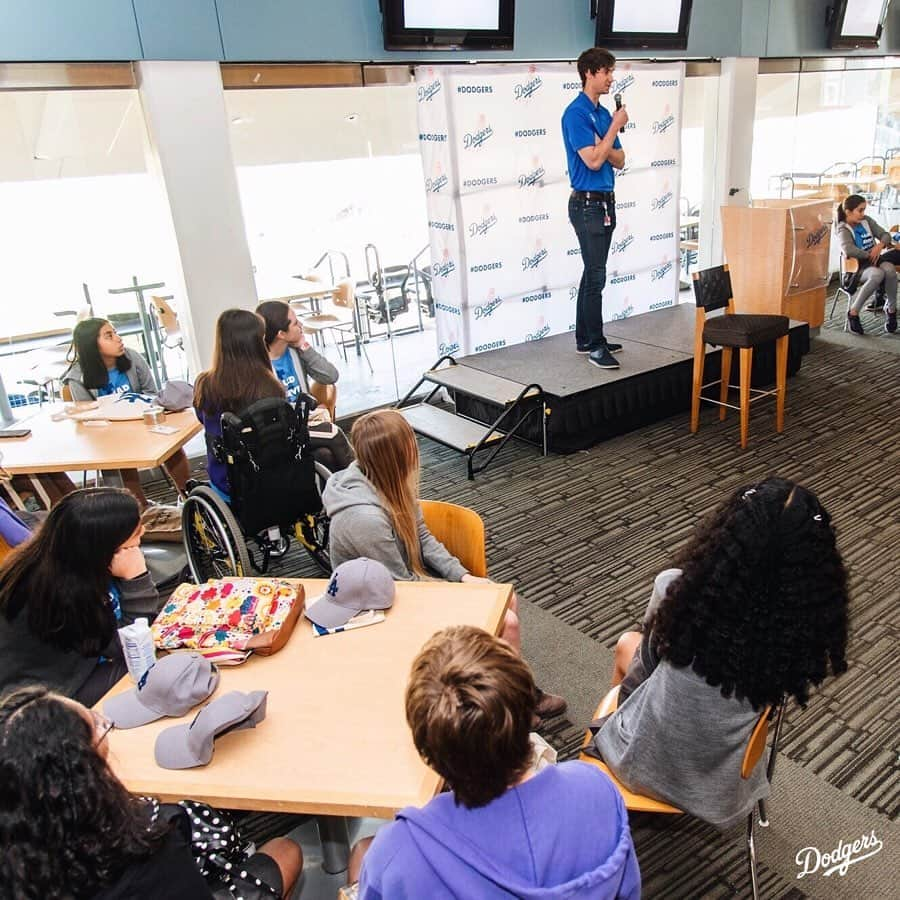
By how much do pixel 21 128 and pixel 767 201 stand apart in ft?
18.6

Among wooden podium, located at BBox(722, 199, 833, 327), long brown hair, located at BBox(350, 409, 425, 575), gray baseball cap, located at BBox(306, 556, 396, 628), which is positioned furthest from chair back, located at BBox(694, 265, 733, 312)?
gray baseball cap, located at BBox(306, 556, 396, 628)

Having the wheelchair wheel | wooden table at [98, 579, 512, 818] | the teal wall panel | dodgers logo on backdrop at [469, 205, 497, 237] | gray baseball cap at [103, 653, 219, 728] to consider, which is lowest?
the wheelchair wheel

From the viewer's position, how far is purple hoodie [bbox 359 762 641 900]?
1.04 meters

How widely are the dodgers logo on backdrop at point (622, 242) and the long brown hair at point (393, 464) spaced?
425cm

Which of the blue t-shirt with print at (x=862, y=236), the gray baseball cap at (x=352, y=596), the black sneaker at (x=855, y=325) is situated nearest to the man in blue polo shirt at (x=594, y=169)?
the black sneaker at (x=855, y=325)

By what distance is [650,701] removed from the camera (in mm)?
1549

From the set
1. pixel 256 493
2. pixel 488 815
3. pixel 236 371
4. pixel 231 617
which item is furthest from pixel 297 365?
pixel 488 815

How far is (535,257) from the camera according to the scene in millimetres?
5516

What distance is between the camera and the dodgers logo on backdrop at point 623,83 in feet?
18.4

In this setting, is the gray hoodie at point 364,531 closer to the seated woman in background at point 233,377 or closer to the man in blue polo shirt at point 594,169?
the seated woman in background at point 233,377

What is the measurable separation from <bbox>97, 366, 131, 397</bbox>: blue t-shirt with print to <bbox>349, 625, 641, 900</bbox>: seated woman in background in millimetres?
3322

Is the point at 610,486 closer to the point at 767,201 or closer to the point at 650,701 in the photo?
the point at 650,701

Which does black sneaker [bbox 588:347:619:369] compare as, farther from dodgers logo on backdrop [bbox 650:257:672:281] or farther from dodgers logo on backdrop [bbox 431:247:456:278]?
dodgers logo on backdrop [bbox 650:257:672:281]

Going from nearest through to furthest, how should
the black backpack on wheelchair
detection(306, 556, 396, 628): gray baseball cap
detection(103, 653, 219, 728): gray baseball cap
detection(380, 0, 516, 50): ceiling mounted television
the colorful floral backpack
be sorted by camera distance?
detection(103, 653, 219, 728): gray baseball cap < the colorful floral backpack < detection(306, 556, 396, 628): gray baseball cap < the black backpack on wheelchair < detection(380, 0, 516, 50): ceiling mounted television
